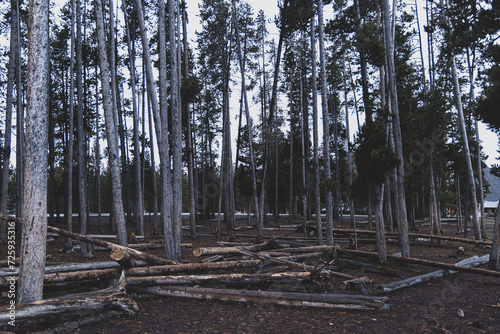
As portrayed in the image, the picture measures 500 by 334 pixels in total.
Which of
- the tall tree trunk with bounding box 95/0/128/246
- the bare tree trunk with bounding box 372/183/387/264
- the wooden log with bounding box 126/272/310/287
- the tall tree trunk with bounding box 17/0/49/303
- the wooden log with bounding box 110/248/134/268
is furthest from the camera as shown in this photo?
the bare tree trunk with bounding box 372/183/387/264

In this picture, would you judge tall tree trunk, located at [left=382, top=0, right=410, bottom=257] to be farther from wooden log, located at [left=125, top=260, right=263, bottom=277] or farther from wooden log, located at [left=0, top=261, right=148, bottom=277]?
wooden log, located at [left=0, top=261, right=148, bottom=277]

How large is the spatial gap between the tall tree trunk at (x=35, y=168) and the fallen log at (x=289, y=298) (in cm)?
220

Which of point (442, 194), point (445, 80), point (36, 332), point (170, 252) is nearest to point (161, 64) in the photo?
point (170, 252)

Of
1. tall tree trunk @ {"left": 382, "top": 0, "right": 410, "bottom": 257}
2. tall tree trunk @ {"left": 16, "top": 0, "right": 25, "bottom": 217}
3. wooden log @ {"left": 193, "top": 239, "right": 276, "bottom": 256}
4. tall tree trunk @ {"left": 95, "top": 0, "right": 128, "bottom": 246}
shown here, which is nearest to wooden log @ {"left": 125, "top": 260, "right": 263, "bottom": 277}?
wooden log @ {"left": 193, "top": 239, "right": 276, "bottom": 256}

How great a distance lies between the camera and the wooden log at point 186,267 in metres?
6.05

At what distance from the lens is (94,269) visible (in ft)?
20.0

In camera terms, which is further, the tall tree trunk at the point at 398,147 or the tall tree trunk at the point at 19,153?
the tall tree trunk at the point at 19,153

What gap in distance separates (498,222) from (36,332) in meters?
10.8

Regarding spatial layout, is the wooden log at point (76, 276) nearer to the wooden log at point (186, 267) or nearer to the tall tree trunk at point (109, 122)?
the wooden log at point (186, 267)

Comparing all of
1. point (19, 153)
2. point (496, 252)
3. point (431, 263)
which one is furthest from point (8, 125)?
point (496, 252)

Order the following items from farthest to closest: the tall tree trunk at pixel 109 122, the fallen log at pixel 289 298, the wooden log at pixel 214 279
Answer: the tall tree trunk at pixel 109 122, the wooden log at pixel 214 279, the fallen log at pixel 289 298

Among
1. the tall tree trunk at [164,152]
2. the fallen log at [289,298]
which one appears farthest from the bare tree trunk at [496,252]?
the tall tree trunk at [164,152]

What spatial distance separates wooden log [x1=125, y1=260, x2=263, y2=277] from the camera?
6051 millimetres

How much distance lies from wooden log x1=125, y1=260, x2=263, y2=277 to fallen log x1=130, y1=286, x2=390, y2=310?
13.0 inches
